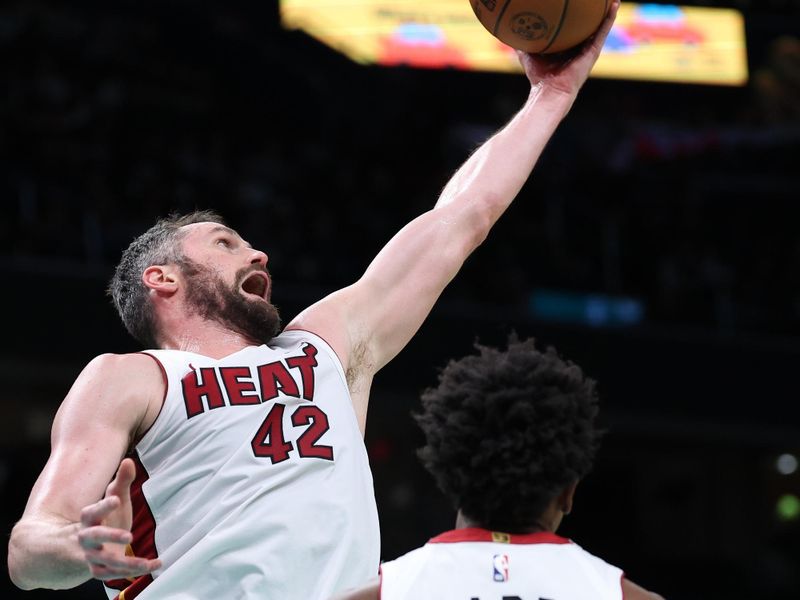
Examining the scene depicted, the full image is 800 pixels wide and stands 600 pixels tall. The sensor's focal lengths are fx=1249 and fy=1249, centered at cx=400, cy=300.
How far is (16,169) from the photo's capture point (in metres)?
10.6

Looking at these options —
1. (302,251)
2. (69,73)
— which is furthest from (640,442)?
(69,73)

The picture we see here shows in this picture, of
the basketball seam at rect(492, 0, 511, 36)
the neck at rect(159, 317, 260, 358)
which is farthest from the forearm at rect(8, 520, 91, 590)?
the basketball seam at rect(492, 0, 511, 36)

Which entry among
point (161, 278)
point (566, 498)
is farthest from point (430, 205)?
point (566, 498)

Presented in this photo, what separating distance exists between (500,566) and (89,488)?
94 centimetres

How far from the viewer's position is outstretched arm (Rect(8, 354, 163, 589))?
2359 mm

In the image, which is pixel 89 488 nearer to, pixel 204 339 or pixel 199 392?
pixel 199 392

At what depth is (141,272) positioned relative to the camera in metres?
3.62

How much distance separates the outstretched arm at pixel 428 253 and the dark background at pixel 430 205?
568cm

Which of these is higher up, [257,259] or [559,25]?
[559,25]

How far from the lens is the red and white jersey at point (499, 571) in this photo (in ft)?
9.24

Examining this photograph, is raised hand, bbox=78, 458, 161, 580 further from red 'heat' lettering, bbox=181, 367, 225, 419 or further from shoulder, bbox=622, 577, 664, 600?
shoulder, bbox=622, 577, 664, 600

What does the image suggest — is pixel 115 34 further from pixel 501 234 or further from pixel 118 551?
pixel 118 551

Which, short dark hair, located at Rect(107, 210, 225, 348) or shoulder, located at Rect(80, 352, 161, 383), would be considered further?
short dark hair, located at Rect(107, 210, 225, 348)

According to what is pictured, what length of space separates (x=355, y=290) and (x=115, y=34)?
12743 millimetres
